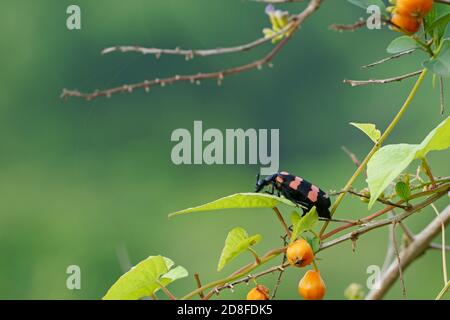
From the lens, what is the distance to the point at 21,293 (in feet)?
25.9

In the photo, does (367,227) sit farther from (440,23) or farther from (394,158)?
(440,23)

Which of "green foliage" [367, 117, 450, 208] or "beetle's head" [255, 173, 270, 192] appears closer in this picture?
"green foliage" [367, 117, 450, 208]

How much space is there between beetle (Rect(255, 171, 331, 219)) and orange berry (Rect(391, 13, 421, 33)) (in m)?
0.15

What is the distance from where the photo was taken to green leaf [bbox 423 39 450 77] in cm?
75

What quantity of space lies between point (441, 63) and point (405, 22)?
45 mm

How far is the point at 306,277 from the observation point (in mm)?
750

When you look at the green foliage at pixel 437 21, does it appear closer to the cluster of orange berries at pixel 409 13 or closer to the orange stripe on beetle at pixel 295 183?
the cluster of orange berries at pixel 409 13

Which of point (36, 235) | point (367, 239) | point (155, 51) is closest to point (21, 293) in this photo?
point (36, 235)

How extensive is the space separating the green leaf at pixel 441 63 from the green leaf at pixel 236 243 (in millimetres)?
199

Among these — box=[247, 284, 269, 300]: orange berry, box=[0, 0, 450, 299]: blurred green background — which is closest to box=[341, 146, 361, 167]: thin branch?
box=[247, 284, 269, 300]: orange berry

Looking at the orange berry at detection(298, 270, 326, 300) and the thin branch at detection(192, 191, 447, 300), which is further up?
the thin branch at detection(192, 191, 447, 300)

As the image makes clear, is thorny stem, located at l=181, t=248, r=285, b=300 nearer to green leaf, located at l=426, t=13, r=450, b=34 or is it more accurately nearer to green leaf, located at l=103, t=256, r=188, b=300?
green leaf, located at l=103, t=256, r=188, b=300

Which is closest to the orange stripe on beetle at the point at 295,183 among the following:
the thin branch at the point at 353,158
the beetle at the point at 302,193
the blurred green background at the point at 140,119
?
the beetle at the point at 302,193
